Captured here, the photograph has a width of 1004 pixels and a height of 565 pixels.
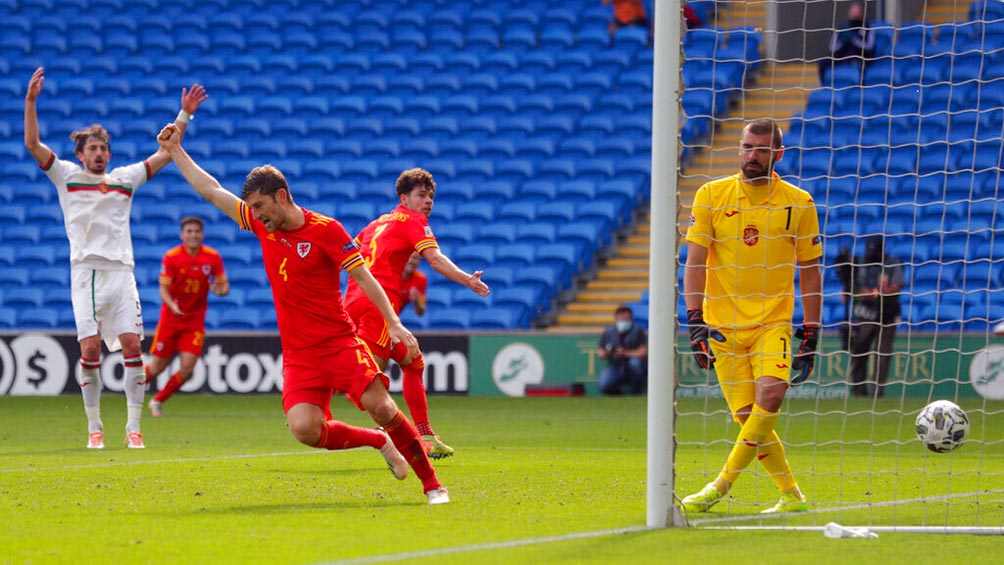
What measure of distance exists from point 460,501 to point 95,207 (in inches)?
194

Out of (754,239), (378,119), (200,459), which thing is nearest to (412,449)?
(754,239)

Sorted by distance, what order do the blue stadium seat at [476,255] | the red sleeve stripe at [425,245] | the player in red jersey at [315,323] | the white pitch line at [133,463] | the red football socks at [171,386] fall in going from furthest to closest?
the blue stadium seat at [476,255]
the red football socks at [171,386]
the red sleeve stripe at [425,245]
the white pitch line at [133,463]
the player in red jersey at [315,323]

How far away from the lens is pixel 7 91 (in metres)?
25.3

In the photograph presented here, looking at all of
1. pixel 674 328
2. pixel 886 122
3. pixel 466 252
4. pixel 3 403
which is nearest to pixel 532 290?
pixel 466 252

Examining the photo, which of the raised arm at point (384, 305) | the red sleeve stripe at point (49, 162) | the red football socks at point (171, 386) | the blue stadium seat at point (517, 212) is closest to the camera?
the raised arm at point (384, 305)

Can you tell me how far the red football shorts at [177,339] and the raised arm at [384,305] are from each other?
9017 millimetres

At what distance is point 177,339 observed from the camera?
52.2 ft

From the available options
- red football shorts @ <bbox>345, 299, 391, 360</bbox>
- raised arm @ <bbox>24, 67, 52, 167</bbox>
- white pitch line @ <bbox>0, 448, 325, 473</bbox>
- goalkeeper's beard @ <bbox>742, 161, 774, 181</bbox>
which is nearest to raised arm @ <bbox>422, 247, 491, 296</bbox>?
red football shorts @ <bbox>345, 299, 391, 360</bbox>

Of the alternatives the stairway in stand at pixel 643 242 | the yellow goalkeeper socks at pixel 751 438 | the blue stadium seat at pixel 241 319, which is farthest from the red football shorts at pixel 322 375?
the blue stadium seat at pixel 241 319

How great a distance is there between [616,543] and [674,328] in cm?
104

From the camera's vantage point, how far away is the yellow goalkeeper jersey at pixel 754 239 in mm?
7188

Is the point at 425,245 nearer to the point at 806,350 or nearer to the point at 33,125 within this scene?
the point at 33,125

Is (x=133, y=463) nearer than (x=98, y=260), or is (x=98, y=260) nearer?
(x=133, y=463)

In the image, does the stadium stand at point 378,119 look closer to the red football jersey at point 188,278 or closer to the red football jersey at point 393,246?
the red football jersey at point 188,278
